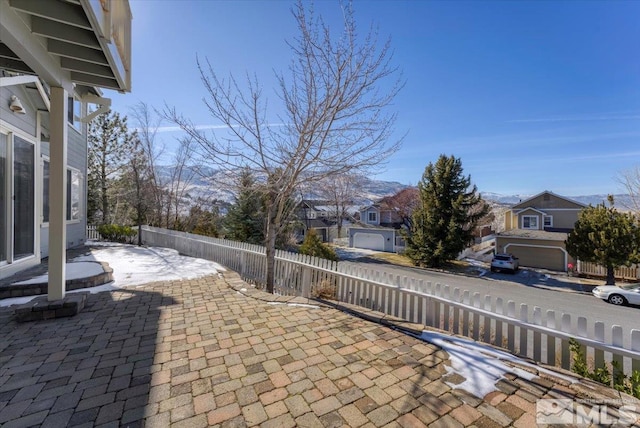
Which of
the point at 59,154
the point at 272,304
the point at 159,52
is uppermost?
the point at 159,52

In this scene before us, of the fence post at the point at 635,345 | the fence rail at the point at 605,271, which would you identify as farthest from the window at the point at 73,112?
the fence rail at the point at 605,271

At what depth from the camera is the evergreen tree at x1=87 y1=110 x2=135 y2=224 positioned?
2028cm

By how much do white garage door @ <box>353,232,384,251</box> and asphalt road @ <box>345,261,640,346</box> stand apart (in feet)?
29.3

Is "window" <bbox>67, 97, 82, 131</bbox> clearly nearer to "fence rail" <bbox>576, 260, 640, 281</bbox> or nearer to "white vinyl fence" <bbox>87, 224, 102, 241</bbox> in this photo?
"white vinyl fence" <bbox>87, 224, 102, 241</bbox>

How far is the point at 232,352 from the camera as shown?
2844mm

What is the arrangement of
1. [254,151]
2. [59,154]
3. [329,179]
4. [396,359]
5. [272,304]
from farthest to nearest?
[329,179], [254,151], [272,304], [59,154], [396,359]

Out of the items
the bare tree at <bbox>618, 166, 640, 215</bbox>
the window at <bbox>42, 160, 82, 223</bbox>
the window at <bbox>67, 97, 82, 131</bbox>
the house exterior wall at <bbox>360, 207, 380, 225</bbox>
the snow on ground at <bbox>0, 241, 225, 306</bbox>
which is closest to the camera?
the snow on ground at <bbox>0, 241, 225, 306</bbox>

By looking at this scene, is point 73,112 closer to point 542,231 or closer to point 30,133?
point 30,133

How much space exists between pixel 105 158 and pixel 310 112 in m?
23.4

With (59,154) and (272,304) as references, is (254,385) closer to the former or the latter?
(272,304)

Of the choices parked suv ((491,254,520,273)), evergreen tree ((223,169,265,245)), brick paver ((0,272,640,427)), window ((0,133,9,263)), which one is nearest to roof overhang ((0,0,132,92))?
window ((0,133,9,263))

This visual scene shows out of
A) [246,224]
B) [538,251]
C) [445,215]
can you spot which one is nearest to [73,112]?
[246,224]

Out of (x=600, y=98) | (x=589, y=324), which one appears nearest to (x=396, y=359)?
(x=589, y=324)

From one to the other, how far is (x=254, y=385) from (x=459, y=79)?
10289 mm
